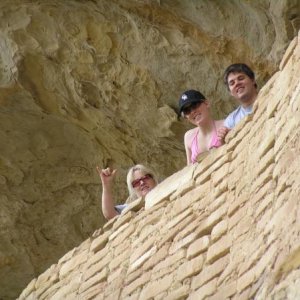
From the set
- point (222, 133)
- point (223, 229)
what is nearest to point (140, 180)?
point (222, 133)

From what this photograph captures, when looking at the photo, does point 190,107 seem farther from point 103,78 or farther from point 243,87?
point 103,78

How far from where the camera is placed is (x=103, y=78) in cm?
721

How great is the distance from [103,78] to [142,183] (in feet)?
8.51

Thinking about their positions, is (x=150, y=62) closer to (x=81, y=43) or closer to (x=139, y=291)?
(x=81, y=43)

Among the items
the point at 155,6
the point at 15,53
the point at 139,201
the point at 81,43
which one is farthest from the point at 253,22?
the point at 139,201

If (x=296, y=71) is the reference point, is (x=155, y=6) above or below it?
above

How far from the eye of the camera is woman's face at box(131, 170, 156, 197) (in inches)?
187

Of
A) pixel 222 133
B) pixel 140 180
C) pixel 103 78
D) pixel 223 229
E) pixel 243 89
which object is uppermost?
pixel 103 78

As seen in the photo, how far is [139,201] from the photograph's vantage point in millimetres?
4586

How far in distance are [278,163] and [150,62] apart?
392 centimetres

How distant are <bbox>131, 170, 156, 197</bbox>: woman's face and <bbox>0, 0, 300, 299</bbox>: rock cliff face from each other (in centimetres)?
211

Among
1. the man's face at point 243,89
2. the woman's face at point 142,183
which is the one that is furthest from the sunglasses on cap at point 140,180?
the man's face at point 243,89

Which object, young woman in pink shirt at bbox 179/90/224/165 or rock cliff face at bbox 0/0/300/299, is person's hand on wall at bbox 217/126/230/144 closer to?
young woman in pink shirt at bbox 179/90/224/165

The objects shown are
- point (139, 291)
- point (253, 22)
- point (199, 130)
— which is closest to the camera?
point (139, 291)
